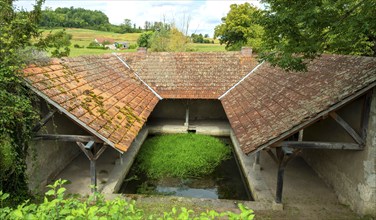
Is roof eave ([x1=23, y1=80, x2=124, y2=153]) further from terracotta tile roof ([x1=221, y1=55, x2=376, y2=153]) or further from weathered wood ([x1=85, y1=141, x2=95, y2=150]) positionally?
terracotta tile roof ([x1=221, y1=55, x2=376, y2=153])

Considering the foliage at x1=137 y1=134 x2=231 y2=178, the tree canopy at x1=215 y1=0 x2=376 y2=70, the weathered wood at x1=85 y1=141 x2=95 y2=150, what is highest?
the tree canopy at x1=215 y1=0 x2=376 y2=70

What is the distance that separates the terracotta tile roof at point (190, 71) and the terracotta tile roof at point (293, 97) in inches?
139

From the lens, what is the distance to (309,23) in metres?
Result: 5.68

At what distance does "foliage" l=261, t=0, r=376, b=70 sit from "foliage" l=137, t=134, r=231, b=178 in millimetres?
5968

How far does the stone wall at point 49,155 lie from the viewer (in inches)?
325

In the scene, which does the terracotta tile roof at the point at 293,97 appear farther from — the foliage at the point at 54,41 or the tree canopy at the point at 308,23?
the foliage at the point at 54,41

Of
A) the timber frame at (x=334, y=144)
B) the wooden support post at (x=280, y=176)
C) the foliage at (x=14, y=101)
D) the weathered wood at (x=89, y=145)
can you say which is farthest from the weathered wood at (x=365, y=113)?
the foliage at (x=14, y=101)

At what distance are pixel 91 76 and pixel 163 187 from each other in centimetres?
490

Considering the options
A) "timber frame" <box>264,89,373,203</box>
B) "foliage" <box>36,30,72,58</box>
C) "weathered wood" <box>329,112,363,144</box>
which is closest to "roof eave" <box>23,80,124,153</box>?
"foliage" <box>36,30,72,58</box>

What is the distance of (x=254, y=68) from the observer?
16.8 metres

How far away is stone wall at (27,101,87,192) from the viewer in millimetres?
8250

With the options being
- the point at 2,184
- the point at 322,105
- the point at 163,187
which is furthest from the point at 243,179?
the point at 2,184

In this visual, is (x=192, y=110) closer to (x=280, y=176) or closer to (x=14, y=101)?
(x=280, y=176)

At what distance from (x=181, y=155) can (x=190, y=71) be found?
636 cm
